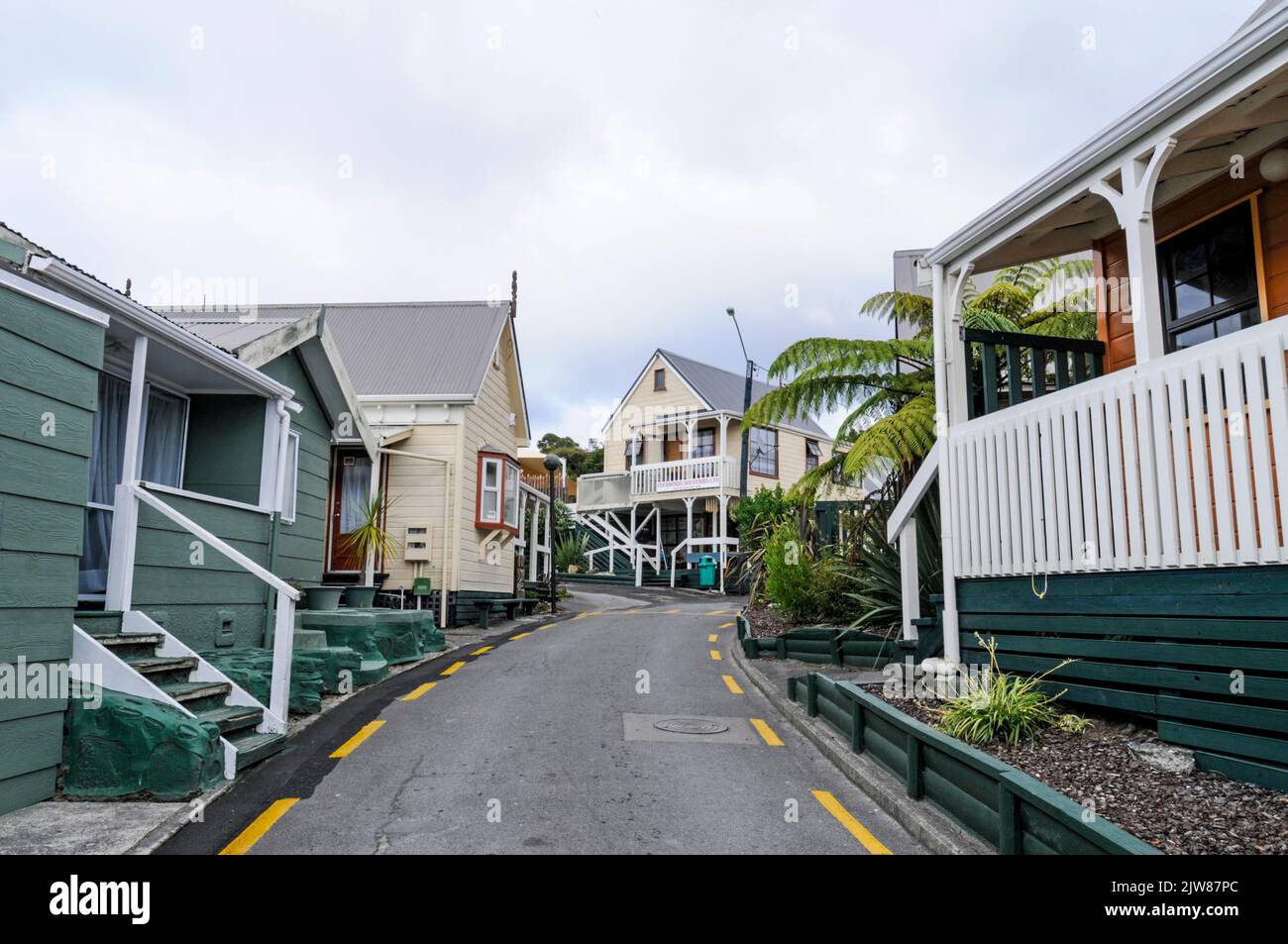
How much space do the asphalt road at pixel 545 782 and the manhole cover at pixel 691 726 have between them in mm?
84

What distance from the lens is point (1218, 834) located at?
13.7 ft

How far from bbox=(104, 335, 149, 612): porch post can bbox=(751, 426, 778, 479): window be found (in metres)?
28.6

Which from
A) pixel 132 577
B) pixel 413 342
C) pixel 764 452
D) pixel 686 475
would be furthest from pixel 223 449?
pixel 764 452

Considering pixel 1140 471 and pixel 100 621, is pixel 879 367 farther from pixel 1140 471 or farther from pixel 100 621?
pixel 100 621

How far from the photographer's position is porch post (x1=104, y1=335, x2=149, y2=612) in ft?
24.5

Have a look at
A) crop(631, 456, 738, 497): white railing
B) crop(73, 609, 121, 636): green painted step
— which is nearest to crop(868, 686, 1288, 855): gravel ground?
crop(73, 609, 121, 636): green painted step

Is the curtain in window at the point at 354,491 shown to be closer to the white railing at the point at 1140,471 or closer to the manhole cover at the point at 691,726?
the manhole cover at the point at 691,726

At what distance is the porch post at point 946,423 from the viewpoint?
8.07m

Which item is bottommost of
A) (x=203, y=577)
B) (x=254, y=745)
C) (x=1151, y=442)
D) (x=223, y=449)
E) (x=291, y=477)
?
(x=254, y=745)

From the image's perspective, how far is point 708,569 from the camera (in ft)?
107

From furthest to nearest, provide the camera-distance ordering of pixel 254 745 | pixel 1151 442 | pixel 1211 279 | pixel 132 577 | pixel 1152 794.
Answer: pixel 1211 279 → pixel 132 577 → pixel 254 745 → pixel 1151 442 → pixel 1152 794

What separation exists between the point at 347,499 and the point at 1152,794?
15.8 metres
